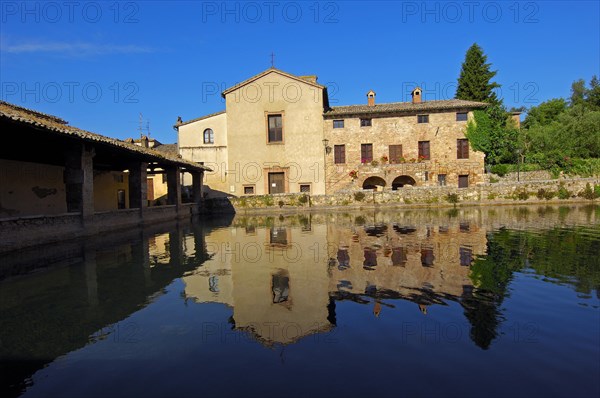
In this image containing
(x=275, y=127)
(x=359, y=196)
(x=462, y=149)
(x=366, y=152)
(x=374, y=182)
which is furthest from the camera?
(x=374, y=182)

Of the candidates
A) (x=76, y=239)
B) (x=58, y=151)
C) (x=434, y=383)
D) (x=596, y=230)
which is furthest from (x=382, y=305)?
(x=58, y=151)

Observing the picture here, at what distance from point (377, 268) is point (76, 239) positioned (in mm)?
11081

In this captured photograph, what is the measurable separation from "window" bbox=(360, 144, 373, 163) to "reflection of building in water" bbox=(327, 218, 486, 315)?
20.4 m

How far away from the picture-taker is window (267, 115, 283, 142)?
32.7 metres

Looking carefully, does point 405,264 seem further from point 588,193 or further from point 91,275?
point 588,193

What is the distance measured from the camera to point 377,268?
7.02 m

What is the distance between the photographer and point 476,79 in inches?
1641

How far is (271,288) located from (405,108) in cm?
2869

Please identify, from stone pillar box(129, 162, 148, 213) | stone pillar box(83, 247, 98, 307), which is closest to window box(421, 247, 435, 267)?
stone pillar box(83, 247, 98, 307)

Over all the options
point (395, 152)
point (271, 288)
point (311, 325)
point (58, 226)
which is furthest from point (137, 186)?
point (395, 152)

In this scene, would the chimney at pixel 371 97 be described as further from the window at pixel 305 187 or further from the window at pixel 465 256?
the window at pixel 465 256

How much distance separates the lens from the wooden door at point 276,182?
32.7 m

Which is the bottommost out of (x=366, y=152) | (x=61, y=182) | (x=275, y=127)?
(x=61, y=182)

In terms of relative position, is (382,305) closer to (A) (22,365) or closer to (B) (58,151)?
(A) (22,365)
